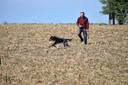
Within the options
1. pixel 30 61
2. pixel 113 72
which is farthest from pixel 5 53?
pixel 113 72

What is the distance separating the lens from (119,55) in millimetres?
23031

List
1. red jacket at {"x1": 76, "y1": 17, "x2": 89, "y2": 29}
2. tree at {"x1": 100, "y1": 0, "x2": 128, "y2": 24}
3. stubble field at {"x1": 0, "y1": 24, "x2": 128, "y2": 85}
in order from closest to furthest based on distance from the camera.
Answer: stubble field at {"x1": 0, "y1": 24, "x2": 128, "y2": 85}, red jacket at {"x1": 76, "y1": 17, "x2": 89, "y2": 29}, tree at {"x1": 100, "y1": 0, "x2": 128, "y2": 24}

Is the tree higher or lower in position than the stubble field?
higher

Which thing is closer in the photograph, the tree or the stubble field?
the stubble field

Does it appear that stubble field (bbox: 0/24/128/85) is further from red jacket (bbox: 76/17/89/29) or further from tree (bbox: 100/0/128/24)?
tree (bbox: 100/0/128/24)

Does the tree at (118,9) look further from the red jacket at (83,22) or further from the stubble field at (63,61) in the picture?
the red jacket at (83,22)

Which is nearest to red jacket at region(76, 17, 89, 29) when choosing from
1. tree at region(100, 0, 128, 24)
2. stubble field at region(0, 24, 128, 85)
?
stubble field at region(0, 24, 128, 85)

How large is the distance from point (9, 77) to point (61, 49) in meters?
7.95

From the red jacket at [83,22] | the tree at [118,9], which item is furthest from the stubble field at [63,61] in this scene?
the tree at [118,9]

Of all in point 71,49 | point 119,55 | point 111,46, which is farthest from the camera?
point 111,46

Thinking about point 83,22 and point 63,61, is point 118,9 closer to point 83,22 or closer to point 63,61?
point 83,22

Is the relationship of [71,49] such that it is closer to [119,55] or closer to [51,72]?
[119,55]

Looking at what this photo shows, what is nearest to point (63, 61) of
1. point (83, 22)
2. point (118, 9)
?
point (83, 22)

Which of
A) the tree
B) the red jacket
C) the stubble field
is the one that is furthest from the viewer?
the tree
